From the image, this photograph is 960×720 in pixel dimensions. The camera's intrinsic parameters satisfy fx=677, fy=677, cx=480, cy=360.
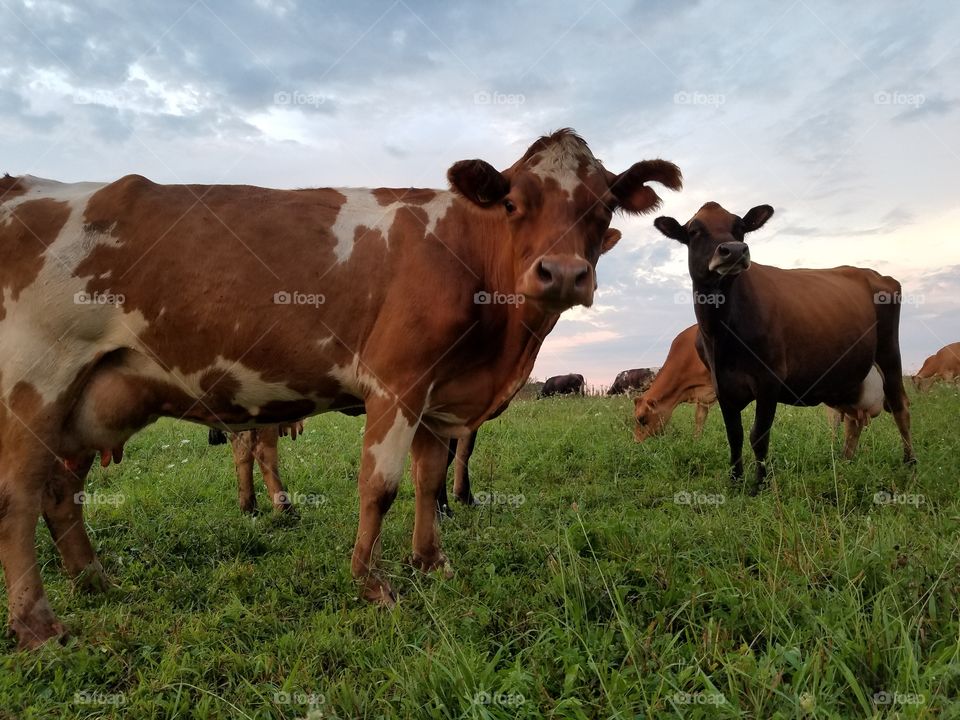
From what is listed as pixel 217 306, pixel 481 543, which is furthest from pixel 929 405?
pixel 217 306

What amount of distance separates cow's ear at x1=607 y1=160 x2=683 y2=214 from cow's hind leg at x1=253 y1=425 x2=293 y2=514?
3.95 meters

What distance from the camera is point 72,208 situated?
4230 millimetres

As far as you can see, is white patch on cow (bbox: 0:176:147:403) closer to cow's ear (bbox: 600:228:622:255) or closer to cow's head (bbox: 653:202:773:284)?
cow's ear (bbox: 600:228:622:255)

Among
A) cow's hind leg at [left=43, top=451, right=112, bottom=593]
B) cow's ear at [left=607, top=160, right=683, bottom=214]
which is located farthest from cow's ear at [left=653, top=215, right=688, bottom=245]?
cow's hind leg at [left=43, top=451, right=112, bottom=593]

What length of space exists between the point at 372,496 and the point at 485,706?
6.10 ft

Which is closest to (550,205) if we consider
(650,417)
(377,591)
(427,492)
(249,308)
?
(249,308)

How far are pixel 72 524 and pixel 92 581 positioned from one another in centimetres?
43

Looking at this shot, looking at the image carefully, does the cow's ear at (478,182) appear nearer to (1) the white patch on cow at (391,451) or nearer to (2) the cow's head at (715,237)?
(1) the white patch on cow at (391,451)

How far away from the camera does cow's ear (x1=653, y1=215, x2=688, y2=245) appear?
7.48 meters

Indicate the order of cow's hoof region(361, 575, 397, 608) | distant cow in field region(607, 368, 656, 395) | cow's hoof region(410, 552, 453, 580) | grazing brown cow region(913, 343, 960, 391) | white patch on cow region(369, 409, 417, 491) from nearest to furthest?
1. cow's hoof region(361, 575, 397, 608)
2. white patch on cow region(369, 409, 417, 491)
3. cow's hoof region(410, 552, 453, 580)
4. grazing brown cow region(913, 343, 960, 391)
5. distant cow in field region(607, 368, 656, 395)

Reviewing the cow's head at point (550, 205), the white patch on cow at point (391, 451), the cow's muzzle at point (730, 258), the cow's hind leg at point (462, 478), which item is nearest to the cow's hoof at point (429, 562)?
the white patch on cow at point (391, 451)

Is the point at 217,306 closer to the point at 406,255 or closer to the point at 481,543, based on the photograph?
the point at 406,255

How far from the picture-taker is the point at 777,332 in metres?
7.27

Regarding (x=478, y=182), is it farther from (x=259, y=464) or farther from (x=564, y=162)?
(x=259, y=464)
